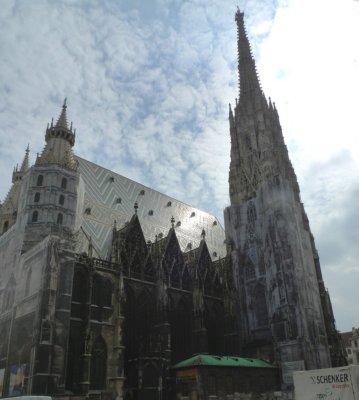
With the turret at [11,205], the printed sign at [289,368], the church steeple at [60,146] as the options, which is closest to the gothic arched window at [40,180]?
the church steeple at [60,146]

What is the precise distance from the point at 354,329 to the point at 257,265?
48.6 m

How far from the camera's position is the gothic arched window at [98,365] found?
3198 cm

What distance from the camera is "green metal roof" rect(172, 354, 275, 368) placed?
3468 cm

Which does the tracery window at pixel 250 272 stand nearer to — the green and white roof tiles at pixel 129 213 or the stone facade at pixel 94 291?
the stone facade at pixel 94 291

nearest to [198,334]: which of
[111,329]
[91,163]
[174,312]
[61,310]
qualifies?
[174,312]

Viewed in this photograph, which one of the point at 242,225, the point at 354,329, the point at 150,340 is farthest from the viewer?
the point at 354,329

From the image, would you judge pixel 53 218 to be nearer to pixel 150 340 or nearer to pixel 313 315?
pixel 150 340

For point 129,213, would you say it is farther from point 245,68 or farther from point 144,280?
point 245,68

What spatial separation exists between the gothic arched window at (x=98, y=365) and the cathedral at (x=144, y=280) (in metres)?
0.08

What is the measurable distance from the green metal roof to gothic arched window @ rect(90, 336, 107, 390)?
6.59m

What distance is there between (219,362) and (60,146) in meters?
27.4

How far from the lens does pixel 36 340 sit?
98.4 feet

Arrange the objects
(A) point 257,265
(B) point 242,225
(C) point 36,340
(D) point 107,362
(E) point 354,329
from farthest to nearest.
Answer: (E) point 354,329 < (B) point 242,225 < (A) point 257,265 < (D) point 107,362 < (C) point 36,340

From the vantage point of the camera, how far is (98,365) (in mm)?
32656
